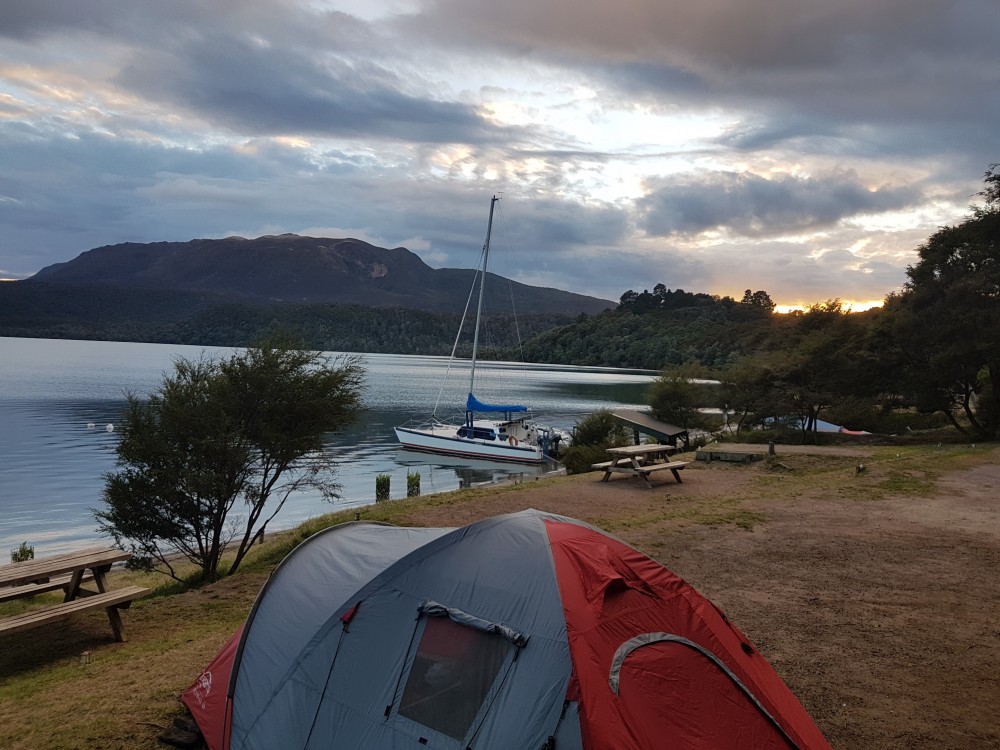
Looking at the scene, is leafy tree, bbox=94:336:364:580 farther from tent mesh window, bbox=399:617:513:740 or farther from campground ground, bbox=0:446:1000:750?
tent mesh window, bbox=399:617:513:740

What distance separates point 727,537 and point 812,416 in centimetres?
2167

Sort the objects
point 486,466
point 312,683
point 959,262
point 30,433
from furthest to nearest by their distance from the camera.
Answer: point 30,433, point 486,466, point 959,262, point 312,683

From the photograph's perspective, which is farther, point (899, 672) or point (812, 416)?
point (812, 416)

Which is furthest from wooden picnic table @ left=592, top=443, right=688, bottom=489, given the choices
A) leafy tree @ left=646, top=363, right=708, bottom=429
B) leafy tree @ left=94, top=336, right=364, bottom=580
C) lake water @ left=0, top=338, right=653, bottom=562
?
leafy tree @ left=646, top=363, right=708, bottom=429

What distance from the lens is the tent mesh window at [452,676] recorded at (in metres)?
4.33

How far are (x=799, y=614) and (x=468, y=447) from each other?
3227 cm

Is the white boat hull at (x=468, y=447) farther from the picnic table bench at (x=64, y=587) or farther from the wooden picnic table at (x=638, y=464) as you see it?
the picnic table bench at (x=64, y=587)

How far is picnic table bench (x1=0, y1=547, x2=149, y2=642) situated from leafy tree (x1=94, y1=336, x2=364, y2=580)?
3.20 metres

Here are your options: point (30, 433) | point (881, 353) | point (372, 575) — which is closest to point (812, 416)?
point (881, 353)

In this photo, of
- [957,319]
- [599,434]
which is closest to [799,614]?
[957,319]

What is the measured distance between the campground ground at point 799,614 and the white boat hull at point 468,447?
20852 millimetres

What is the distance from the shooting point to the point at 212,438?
12172mm

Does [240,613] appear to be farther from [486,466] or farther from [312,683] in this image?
[486,466]

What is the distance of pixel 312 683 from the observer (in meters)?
4.93
